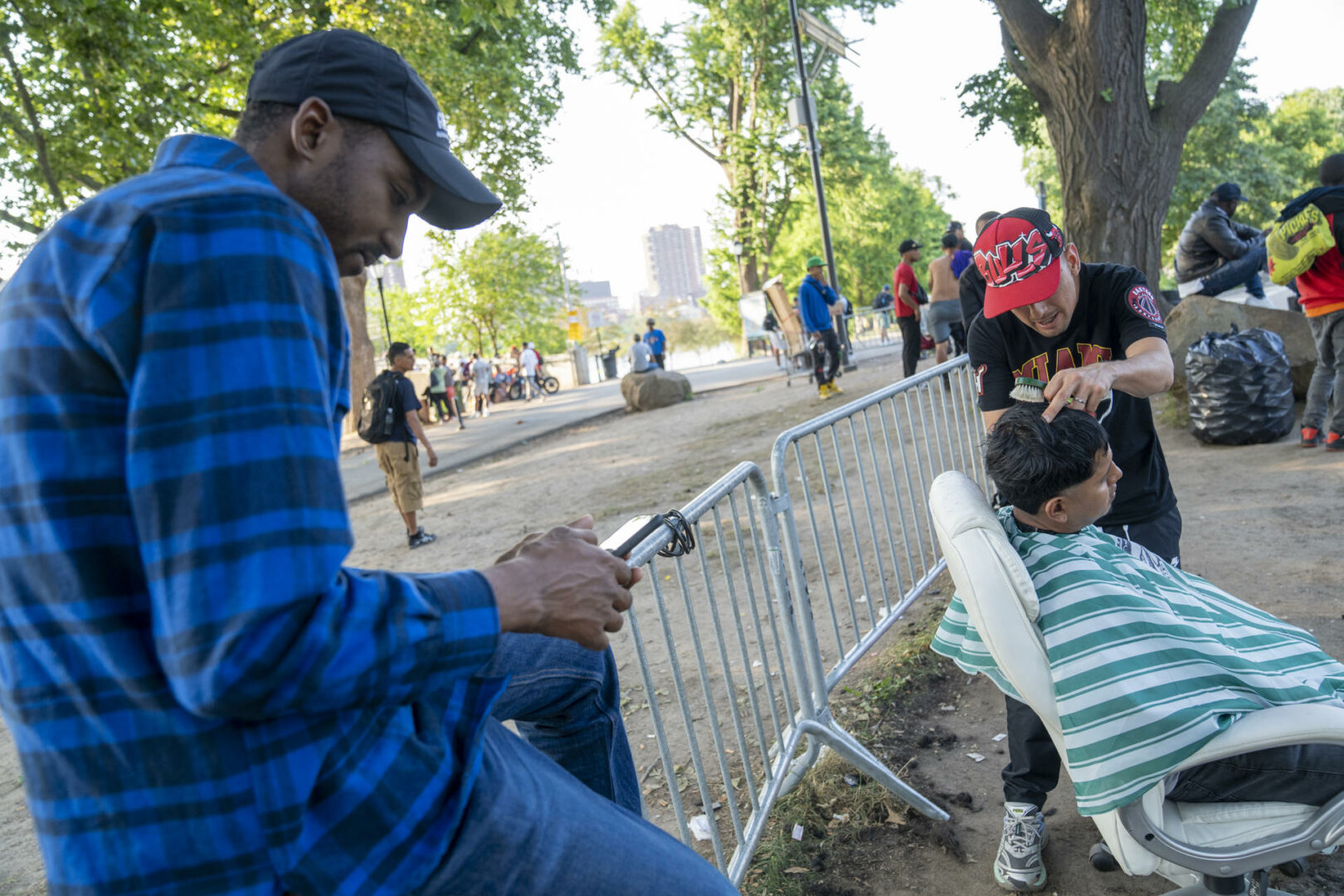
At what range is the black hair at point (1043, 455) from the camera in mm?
A: 2316

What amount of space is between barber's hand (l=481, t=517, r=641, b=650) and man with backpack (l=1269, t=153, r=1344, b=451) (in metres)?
6.72

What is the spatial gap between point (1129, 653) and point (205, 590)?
76.5 inches

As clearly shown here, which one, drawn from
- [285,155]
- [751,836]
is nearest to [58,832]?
[285,155]

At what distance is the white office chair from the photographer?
1.87 metres

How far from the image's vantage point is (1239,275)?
8828mm

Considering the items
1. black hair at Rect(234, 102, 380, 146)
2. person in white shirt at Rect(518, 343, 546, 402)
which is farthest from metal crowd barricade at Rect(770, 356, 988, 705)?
person in white shirt at Rect(518, 343, 546, 402)

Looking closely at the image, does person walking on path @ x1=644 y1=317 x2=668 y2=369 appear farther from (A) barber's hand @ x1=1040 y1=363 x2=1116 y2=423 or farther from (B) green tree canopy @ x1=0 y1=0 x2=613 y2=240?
(A) barber's hand @ x1=1040 y1=363 x2=1116 y2=423

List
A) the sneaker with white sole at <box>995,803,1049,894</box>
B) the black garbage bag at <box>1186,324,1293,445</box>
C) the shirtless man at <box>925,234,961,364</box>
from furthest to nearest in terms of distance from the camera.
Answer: the shirtless man at <box>925,234,961,364</box>, the black garbage bag at <box>1186,324,1293,445</box>, the sneaker with white sole at <box>995,803,1049,894</box>

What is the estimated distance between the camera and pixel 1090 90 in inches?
299

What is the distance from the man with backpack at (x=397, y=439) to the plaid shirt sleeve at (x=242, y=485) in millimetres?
7741

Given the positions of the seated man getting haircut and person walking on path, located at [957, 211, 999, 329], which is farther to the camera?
person walking on path, located at [957, 211, 999, 329]

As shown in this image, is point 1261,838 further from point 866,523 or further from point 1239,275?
point 1239,275

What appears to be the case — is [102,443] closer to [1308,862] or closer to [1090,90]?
[1308,862]

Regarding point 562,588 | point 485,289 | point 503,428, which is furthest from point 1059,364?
point 485,289
